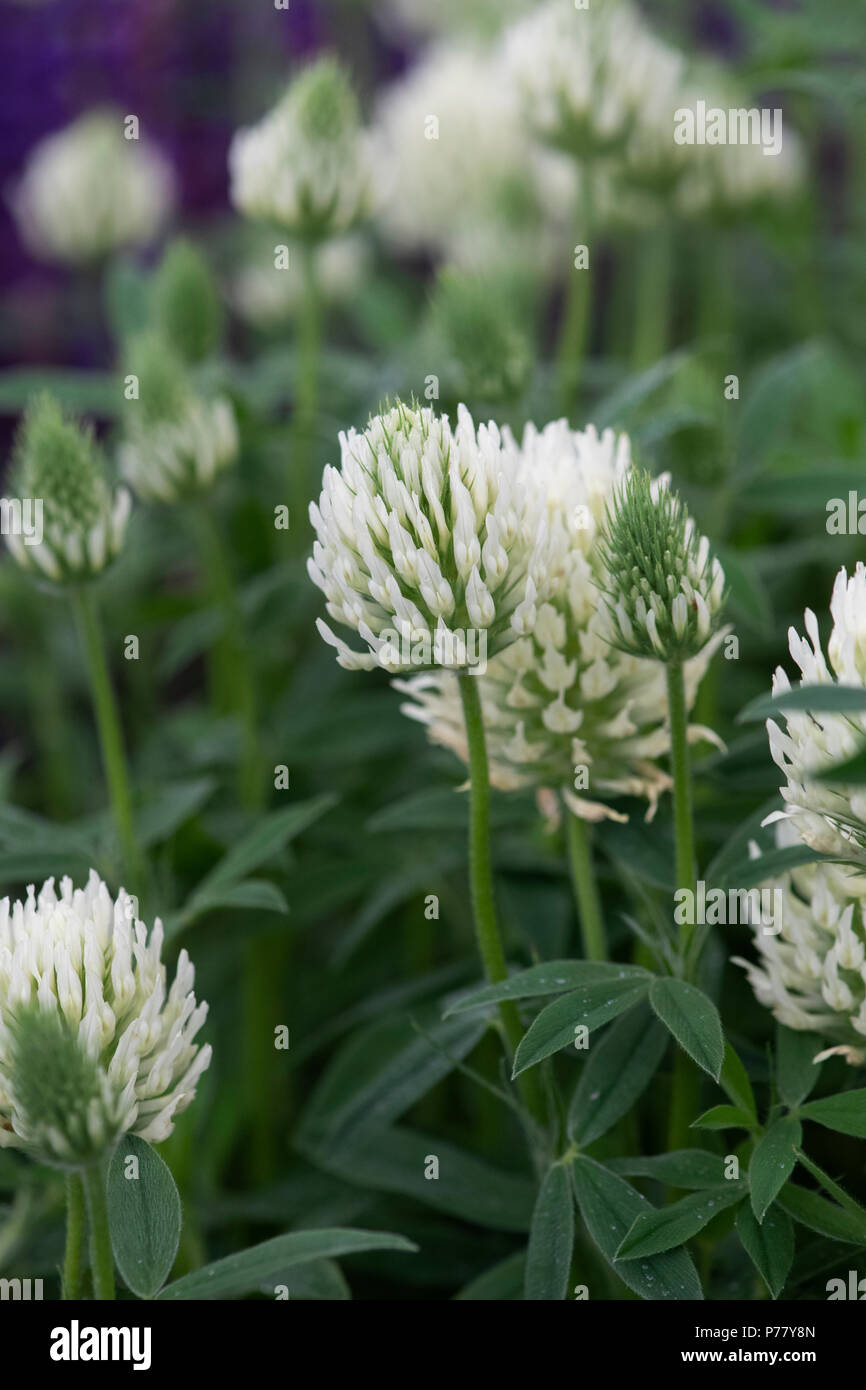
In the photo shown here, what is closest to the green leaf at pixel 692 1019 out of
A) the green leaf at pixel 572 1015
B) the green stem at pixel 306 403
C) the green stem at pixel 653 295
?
the green leaf at pixel 572 1015

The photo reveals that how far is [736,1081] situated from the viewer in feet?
2.81

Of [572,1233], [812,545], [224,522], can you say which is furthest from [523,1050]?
[224,522]

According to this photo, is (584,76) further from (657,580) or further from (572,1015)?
(572,1015)

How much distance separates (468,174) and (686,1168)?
1.59 m

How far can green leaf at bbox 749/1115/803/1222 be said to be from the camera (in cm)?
76

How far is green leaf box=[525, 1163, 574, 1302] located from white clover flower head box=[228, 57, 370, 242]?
3.24 ft

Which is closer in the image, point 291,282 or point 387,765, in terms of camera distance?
point 387,765

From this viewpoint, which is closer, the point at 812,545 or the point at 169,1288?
the point at 169,1288

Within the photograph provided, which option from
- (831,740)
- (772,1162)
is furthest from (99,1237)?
(831,740)

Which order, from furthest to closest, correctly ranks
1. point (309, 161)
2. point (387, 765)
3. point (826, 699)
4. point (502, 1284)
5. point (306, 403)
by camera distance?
1. point (387, 765)
2. point (306, 403)
3. point (309, 161)
4. point (502, 1284)
5. point (826, 699)

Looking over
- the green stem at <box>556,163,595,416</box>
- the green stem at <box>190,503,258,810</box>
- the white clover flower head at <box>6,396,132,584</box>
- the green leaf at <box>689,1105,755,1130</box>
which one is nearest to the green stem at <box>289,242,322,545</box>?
the green stem at <box>190,503,258,810</box>
